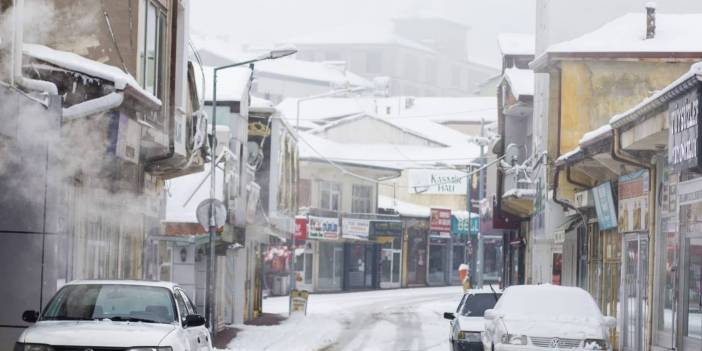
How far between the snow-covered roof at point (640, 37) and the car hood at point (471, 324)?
9199 mm

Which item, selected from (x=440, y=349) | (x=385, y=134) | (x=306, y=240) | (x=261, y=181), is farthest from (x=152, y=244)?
(x=385, y=134)

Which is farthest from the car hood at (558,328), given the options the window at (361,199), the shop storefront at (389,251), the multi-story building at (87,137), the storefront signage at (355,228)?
the shop storefront at (389,251)

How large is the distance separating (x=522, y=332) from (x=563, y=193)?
13.4 m

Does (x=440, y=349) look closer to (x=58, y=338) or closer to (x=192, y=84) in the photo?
(x=192, y=84)

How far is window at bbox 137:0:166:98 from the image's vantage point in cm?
2352

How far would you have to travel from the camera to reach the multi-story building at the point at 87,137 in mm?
16781

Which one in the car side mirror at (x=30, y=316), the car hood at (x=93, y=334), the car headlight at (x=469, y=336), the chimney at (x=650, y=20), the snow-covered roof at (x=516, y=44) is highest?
the snow-covered roof at (x=516, y=44)

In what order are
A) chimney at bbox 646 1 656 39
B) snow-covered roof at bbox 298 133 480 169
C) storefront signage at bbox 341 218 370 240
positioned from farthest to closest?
storefront signage at bbox 341 218 370 240 → snow-covered roof at bbox 298 133 480 169 → chimney at bbox 646 1 656 39

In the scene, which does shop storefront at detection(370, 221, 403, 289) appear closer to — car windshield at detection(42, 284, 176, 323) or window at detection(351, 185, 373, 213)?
window at detection(351, 185, 373, 213)

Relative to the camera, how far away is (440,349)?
3069cm

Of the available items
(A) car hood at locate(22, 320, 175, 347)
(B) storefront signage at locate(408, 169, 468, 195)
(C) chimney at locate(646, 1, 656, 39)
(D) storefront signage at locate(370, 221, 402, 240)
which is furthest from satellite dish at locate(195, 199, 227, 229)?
(B) storefront signage at locate(408, 169, 468, 195)

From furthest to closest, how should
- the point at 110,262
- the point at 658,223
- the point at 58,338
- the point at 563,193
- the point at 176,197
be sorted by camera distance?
the point at 176,197 < the point at 563,193 < the point at 110,262 < the point at 658,223 < the point at 58,338

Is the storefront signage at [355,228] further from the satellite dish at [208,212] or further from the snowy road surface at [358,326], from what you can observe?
the satellite dish at [208,212]

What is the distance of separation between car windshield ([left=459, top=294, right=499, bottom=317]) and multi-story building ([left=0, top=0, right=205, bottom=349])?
21.1ft
